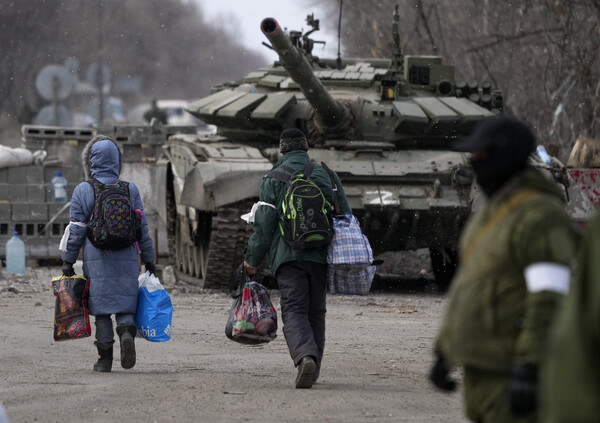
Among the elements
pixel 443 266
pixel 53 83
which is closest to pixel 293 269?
pixel 443 266

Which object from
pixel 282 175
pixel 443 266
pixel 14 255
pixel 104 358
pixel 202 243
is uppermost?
pixel 282 175

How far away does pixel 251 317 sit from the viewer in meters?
7.41

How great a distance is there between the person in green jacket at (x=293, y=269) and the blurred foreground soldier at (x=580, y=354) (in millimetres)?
4489

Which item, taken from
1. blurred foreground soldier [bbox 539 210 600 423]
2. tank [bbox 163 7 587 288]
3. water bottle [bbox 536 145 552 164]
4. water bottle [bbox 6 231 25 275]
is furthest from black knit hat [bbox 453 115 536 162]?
water bottle [bbox 6 231 25 275]

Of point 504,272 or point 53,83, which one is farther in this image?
point 53,83

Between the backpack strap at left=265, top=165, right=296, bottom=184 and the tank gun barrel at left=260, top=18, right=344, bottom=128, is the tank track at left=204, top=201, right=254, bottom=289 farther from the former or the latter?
the backpack strap at left=265, top=165, right=296, bottom=184

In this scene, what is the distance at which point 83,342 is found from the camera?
9609 millimetres

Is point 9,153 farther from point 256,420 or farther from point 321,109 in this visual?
point 256,420

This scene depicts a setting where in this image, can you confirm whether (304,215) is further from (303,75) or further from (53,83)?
(53,83)

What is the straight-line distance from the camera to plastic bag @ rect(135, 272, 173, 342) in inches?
309

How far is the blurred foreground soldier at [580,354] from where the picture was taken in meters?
2.61

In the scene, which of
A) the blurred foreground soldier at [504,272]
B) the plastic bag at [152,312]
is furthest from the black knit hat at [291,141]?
the blurred foreground soldier at [504,272]

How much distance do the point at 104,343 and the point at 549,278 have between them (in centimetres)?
458

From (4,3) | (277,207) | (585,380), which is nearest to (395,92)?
(277,207)
